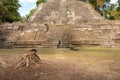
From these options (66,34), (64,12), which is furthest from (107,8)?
(66,34)

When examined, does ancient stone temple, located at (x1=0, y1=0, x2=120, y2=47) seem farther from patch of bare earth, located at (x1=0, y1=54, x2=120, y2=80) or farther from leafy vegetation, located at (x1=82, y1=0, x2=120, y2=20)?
leafy vegetation, located at (x1=82, y1=0, x2=120, y2=20)

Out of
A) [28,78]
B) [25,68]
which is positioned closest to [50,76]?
[28,78]

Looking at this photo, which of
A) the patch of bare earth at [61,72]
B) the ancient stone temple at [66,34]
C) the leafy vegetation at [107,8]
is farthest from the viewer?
the leafy vegetation at [107,8]

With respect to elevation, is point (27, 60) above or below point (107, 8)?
below

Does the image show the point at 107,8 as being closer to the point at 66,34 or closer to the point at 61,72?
the point at 66,34

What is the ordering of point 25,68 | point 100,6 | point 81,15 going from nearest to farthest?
point 25,68
point 81,15
point 100,6

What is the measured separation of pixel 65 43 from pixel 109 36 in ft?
15.1

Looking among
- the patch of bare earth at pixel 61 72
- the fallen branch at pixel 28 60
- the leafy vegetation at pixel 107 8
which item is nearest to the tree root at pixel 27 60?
the fallen branch at pixel 28 60

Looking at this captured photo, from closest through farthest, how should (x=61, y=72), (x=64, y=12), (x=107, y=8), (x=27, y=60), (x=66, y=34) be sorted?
(x=61, y=72)
(x=27, y=60)
(x=66, y=34)
(x=64, y=12)
(x=107, y=8)

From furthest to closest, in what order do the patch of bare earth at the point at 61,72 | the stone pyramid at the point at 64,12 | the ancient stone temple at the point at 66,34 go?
the stone pyramid at the point at 64,12
the ancient stone temple at the point at 66,34
the patch of bare earth at the point at 61,72

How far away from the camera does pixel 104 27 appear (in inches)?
795

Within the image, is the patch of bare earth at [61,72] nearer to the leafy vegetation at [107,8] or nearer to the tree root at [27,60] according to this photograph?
the tree root at [27,60]

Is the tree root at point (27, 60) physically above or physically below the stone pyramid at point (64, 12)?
below

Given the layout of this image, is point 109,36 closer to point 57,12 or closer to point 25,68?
point 57,12
